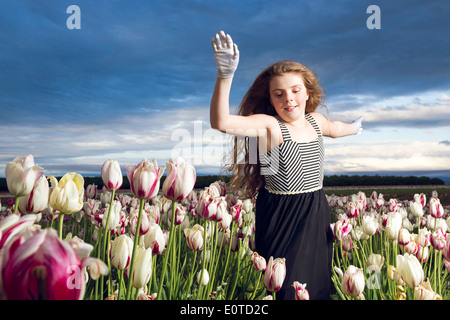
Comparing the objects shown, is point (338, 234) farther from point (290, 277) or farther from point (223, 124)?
point (223, 124)

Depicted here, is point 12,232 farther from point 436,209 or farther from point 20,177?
point 436,209

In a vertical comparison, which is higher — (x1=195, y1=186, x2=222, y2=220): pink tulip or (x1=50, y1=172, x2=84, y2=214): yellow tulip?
(x1=50, y1=172, x2=84, y2=214): yellow tulip

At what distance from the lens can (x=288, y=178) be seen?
3539mm

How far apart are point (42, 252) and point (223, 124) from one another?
89.2 inches

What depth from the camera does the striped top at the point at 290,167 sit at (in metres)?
3.54

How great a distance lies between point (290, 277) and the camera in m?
3.26

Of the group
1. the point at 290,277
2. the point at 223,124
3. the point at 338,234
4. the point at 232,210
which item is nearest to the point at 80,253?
the point at 223,124

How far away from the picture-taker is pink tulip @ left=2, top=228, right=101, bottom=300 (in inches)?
32.4

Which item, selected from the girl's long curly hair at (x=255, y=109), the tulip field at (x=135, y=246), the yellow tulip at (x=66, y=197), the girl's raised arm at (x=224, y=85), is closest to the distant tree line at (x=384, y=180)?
the tulip field at (x=135, y=246)

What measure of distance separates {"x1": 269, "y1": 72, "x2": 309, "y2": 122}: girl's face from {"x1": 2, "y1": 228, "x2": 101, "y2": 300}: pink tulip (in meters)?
3.03

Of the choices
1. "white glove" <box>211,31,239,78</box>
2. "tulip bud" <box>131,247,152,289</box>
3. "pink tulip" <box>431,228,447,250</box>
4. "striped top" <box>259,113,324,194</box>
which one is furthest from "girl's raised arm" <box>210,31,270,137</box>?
"pink tulip" <box>431,228,447,250</box>

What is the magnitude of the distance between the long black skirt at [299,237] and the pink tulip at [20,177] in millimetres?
2141

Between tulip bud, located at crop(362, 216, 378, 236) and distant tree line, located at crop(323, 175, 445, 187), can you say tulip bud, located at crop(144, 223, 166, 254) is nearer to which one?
tulip bud, located at crop(362, 216, 378, 236)
